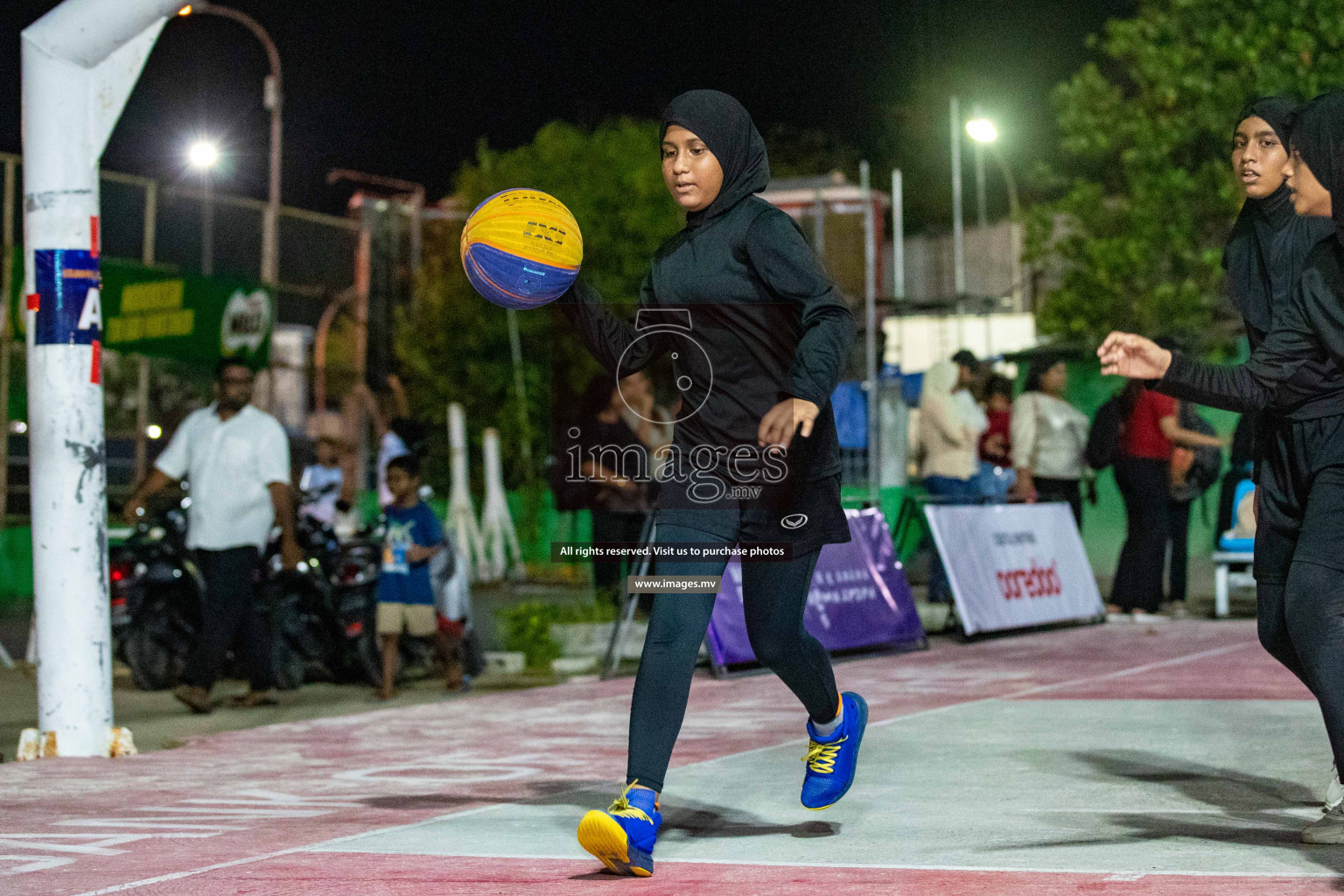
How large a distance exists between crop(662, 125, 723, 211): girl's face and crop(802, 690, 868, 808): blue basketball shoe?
1606mm

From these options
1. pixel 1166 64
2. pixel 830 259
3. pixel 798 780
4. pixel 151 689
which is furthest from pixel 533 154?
pixel 798 780

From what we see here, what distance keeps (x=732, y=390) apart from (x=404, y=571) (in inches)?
239

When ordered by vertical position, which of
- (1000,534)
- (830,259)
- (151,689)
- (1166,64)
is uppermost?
(1166,64)

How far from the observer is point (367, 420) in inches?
1292

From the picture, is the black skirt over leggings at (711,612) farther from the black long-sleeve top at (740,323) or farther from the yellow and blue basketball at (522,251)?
the yellow and blue basketball at (522,251)

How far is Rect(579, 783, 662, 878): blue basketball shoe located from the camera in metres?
4.55

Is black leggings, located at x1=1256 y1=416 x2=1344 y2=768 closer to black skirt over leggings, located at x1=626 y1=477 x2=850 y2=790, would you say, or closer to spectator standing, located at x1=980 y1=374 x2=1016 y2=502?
black skirt over leggings, located at x1=626 y1=477 x2=850 y2=790

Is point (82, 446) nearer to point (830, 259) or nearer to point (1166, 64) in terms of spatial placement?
point (1166, 64)

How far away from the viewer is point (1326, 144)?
489cm

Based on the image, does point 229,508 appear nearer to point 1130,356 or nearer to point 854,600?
A: point 854,600

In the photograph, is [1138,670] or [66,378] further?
[1138,670]

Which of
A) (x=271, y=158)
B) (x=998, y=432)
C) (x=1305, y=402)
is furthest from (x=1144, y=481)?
(x=271, y=158)

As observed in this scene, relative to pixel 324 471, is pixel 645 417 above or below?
above

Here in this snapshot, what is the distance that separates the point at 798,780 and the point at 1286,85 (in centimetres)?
2525
